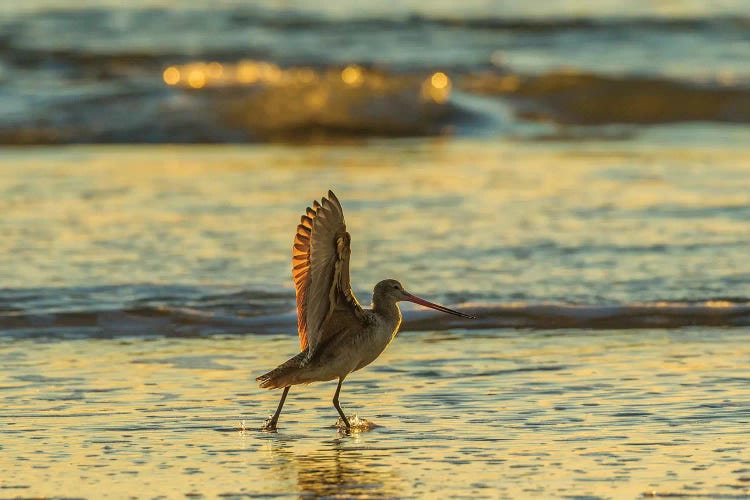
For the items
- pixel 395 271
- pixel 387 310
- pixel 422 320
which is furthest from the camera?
pixel 395 271

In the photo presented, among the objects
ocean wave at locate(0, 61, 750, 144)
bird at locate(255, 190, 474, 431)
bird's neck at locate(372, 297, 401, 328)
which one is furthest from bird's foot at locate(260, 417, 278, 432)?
ocean wave at locate(0, 61, 750, 144)

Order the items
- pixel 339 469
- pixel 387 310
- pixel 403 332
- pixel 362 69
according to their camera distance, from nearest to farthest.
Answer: pixel 339 469 → pixel 387 310 → pixel 403 332 → pixel 362 69

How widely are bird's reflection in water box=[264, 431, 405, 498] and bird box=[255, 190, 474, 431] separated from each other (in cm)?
29

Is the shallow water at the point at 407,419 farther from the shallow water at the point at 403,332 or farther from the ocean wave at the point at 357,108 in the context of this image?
the ocean wave at the point at 357,108

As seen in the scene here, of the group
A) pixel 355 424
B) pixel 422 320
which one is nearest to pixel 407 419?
pixel 355 424

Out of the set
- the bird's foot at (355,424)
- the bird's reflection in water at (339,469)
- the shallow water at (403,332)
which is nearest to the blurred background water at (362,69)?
the shallow water at (403,332)

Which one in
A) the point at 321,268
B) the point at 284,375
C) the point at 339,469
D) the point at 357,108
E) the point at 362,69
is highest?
the point at 362,69

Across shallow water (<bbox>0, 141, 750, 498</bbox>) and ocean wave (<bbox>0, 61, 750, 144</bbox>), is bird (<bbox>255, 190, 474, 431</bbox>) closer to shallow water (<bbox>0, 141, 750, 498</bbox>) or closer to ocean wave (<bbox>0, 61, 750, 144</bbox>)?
shallow water (<bbox>0, 141, 750, 498</bbox>)

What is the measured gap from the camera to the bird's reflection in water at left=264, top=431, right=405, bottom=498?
4996 millimetres

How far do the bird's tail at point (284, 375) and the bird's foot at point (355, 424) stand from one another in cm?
24

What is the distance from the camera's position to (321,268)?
18.8ft

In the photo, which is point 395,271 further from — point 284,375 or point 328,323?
point 284,375

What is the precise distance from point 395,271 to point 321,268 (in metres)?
3.34

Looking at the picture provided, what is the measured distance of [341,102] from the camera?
17.7m
